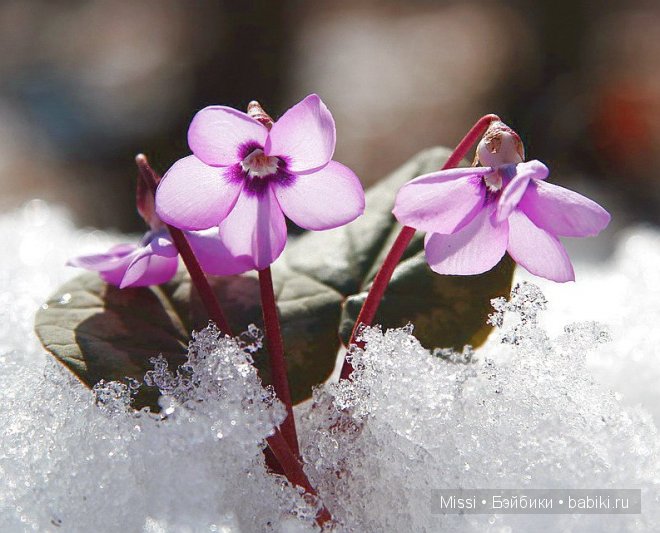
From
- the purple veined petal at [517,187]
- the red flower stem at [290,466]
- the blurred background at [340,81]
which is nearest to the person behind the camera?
the purple veined petal at [517,187]

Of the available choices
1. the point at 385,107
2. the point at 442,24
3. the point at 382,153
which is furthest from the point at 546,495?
the point at 442,24

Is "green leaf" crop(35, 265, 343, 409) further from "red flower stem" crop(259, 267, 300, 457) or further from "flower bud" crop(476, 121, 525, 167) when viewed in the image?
"flower bud" crop(476, 121, 525, 167)

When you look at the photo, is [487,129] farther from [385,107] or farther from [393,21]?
[393,21]

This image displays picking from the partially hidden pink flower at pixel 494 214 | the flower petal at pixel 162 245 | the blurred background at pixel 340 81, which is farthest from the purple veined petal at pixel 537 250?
the blurred background at pixel 340 81

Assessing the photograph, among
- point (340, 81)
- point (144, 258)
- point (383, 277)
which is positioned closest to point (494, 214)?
point (383, 277)

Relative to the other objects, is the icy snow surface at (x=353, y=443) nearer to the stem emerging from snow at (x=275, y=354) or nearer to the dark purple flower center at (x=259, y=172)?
the stem emerging from snow at (x=275, y=354)

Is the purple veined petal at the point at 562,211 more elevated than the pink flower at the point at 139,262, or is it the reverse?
the purple veined petal at the point at 562,211

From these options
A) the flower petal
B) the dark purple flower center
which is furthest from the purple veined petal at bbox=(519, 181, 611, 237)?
the flower petal
